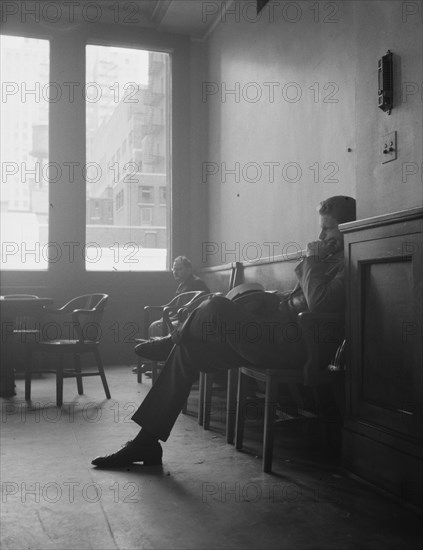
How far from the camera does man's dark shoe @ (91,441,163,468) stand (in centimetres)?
265

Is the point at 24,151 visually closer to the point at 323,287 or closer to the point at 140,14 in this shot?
the point at 140,14

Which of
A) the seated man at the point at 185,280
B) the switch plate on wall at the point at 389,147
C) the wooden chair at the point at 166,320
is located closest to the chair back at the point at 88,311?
the wooden chair at the point at 166,320

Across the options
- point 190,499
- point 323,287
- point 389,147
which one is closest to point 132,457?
point 190,499

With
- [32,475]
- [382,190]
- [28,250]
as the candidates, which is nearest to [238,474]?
[32,475]

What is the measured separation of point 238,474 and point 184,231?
15.8 feet

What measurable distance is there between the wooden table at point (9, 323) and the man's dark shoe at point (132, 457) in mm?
2315

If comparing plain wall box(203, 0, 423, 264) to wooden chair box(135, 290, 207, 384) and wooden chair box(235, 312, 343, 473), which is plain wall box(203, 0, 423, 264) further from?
wooden chair box(135, 290, 207, 384)

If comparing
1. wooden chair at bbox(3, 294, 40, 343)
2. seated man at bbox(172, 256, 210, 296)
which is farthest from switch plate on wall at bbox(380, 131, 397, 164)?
seated man at bbox(172, 256, 210, 296)

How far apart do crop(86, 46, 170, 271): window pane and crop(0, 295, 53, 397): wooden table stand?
209 cm

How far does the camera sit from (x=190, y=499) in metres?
2.23

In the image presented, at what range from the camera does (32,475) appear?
8.41ft

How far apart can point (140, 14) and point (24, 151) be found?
2.04m

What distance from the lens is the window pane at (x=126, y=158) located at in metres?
6.91

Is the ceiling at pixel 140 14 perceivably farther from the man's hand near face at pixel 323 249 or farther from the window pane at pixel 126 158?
the man's hand near face at pixel 323 249
